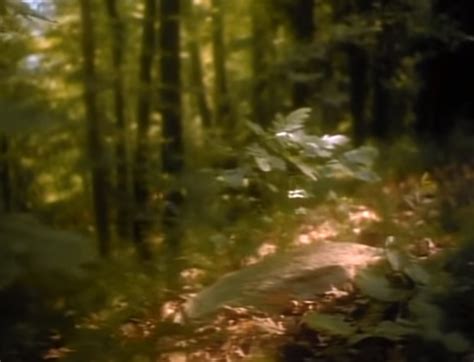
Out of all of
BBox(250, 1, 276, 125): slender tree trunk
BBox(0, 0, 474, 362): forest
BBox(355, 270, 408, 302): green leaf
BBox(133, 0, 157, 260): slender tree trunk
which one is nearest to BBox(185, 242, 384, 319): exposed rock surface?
BBox(0, 0, 474, 362): forest

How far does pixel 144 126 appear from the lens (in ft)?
15.9

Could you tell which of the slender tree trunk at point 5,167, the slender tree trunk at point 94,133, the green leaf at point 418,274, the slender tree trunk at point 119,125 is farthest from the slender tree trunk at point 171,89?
the green leaf at point 418,274

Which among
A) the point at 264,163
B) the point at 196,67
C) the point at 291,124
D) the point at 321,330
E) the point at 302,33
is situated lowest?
the point at 321,330

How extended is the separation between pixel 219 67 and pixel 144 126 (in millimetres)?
1198

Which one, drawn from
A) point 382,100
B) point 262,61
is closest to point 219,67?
point 262,61

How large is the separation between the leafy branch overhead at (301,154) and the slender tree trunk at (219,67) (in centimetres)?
143

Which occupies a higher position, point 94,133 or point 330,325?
point 94,133

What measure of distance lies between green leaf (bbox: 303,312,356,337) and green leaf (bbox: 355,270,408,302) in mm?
139

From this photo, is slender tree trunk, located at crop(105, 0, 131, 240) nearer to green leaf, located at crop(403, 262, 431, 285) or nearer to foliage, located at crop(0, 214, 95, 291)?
green leaf, located at crop(403, 262, 431, 285)

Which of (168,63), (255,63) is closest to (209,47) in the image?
(255,63)

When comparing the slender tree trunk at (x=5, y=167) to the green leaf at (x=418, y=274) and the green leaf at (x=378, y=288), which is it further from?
the green leaf at (x=418, y=274)

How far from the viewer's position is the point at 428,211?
4.69 meters

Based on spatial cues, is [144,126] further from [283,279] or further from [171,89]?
[283,279]

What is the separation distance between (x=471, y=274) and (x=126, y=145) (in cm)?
193
